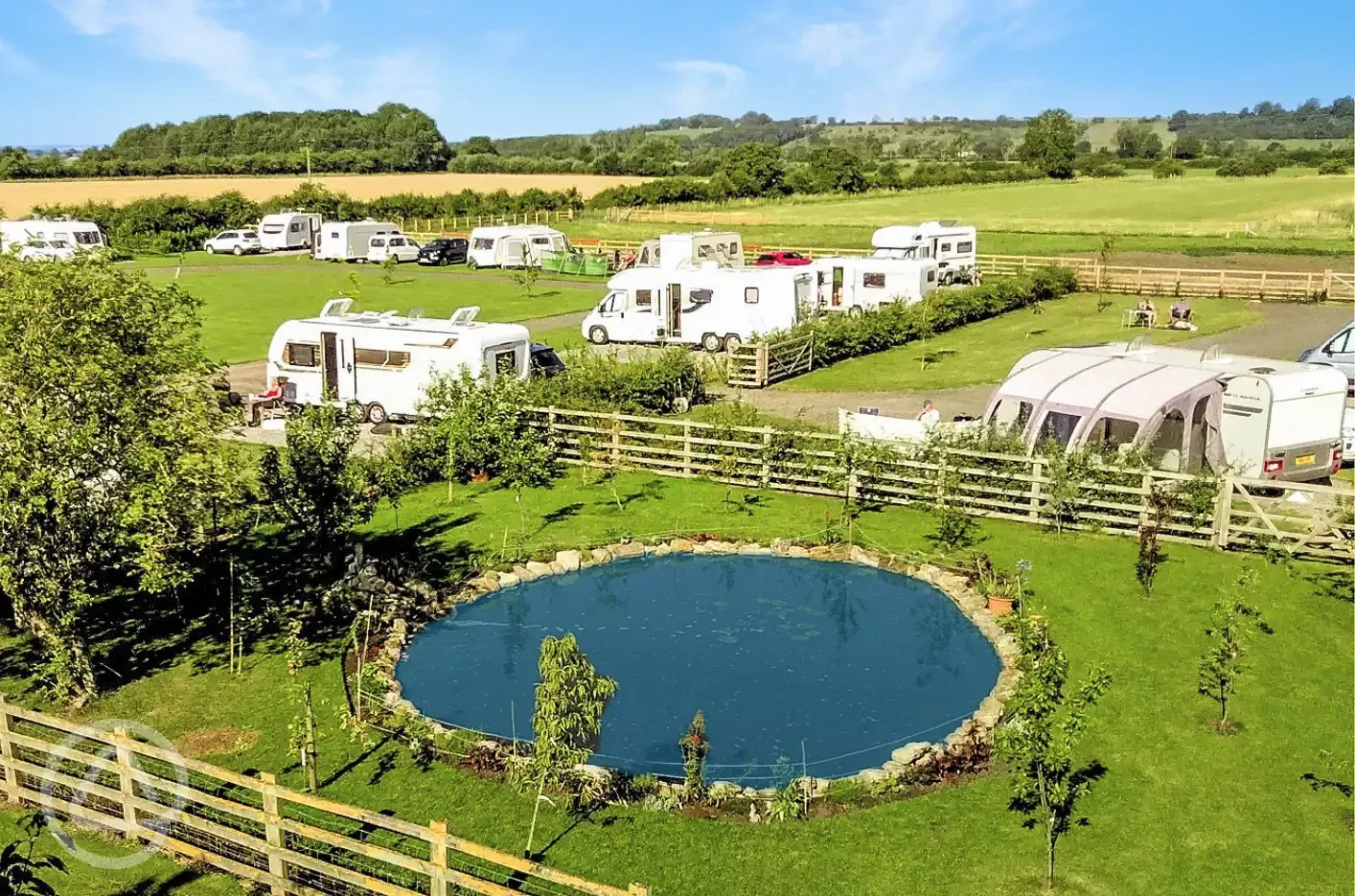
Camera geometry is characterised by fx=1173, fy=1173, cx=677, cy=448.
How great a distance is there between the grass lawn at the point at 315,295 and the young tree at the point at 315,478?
54.6ft

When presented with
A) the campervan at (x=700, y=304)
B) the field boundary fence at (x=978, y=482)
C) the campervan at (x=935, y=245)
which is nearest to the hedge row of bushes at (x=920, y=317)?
the campervan at (x=700, y=304)

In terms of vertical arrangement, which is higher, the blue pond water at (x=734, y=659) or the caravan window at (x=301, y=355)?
the caravan window at (x=301, y=355)

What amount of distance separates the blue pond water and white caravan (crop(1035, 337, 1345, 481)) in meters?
6.48

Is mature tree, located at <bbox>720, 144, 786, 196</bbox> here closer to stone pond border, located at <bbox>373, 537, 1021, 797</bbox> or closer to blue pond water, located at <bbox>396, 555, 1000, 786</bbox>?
stone pond border, located at <bbox>373, 537, 1021, 797</bbox>

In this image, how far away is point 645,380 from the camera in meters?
22.3

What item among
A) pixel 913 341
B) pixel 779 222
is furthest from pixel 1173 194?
pixel 913 341

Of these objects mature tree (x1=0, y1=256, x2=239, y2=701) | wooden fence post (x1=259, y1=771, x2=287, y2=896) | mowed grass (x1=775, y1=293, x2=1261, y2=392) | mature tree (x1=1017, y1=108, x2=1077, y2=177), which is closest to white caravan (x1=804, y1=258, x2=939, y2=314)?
mowed grass (x1=775, y1=293, x2=1261, y2=392)

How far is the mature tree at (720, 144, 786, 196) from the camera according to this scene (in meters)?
83.9

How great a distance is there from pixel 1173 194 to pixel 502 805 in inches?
3202

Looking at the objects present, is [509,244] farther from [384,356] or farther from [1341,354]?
Answer: [1341,354]

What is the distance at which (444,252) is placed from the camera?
5406cm

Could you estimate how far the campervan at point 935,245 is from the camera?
133 ft

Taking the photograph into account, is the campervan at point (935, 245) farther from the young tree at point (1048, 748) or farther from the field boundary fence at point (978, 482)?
the young tree at point (1048, 748)

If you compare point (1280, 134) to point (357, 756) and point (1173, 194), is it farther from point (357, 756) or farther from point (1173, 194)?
point (357, 756)
